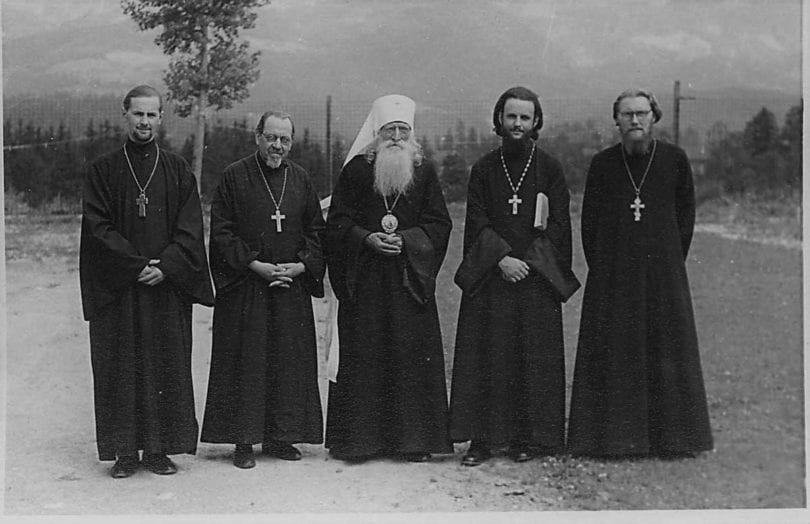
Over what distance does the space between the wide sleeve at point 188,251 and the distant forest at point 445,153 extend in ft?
3.46

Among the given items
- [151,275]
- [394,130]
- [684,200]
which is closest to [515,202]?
[394,130]

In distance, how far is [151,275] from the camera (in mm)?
5332

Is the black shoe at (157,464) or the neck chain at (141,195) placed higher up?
the neck chain at (141,195)

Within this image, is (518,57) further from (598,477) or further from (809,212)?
(598,477)

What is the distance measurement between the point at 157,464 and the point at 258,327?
3.15 feet

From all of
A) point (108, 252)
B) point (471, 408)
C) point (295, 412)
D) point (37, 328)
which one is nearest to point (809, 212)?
point (471, 408)

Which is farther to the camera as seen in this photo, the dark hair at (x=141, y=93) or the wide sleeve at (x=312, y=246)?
the wide sleeve at (x=312, y=246)

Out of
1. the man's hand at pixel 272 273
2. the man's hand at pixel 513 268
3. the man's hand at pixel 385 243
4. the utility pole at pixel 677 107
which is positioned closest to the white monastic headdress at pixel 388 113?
the man's hand at pixel 385 243

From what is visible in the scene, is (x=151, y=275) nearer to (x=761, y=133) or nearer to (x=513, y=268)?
(x=513, y=268)

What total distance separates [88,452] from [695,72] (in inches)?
184

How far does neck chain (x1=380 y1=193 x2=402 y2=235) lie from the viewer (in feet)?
18.3

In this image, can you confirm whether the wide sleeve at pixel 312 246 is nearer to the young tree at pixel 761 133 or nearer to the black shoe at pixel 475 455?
the black shoe at pixel 475 455

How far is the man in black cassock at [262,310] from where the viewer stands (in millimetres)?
5512

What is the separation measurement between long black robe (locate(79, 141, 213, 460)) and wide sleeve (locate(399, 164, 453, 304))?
119 centimetres
